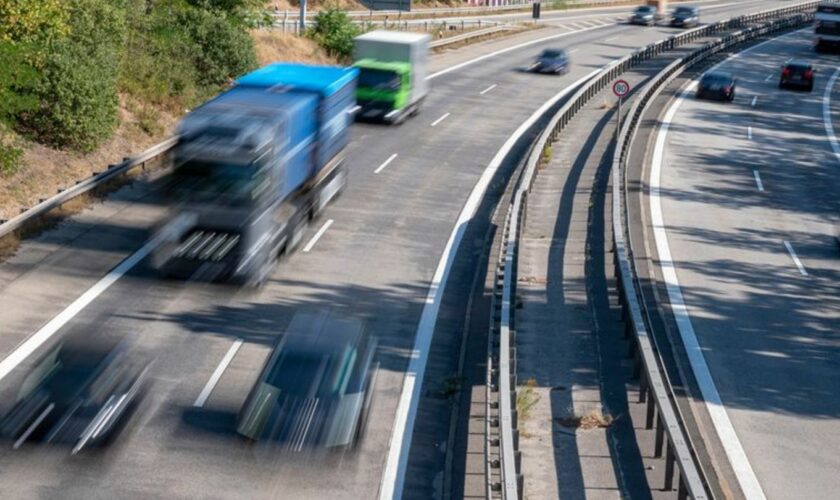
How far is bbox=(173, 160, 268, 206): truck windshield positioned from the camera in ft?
75.9

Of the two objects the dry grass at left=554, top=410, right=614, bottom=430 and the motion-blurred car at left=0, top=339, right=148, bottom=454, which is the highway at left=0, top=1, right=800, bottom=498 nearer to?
the motion-blurred car at left=0, top=339, right=148, bottom=454

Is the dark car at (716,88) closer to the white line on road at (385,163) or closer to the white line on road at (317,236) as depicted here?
the white line on road at (385,163)

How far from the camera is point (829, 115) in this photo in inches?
2133

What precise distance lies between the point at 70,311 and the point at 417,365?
20.9 ft

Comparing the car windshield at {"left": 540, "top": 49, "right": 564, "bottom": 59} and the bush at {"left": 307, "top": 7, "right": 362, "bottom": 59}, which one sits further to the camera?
the car windshield at {"left": 540, "top": 49, "right": 564, "bottom": 59}

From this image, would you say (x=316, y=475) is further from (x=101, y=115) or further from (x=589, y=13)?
(x=589, y=13)

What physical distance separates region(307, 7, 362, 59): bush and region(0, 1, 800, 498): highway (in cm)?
1689

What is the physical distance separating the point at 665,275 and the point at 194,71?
21038 mm

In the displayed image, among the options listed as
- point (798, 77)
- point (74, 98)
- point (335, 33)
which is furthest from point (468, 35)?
point (74, 98)

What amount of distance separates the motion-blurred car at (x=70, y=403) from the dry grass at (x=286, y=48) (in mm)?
32864

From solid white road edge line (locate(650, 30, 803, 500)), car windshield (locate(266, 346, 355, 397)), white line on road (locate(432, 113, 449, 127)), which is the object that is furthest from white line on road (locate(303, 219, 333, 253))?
white line on road (locate(432, 113, 449, 127))

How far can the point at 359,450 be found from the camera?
57.2ft

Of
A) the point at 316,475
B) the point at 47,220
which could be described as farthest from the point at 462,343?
the point at 47,220

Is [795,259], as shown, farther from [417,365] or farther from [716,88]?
[716,88]
